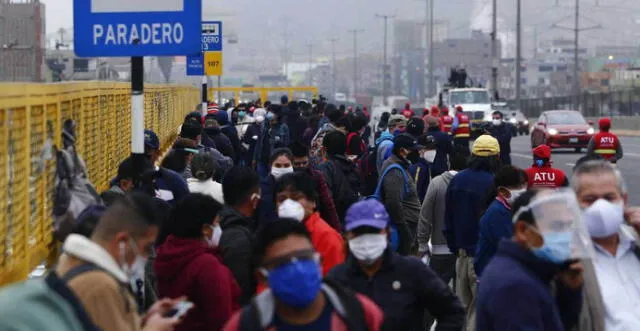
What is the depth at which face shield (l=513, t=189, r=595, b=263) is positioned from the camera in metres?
5.76

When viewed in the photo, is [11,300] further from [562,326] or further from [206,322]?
[206,322]

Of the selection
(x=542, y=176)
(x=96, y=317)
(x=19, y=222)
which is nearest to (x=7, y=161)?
(x=19, y=222)

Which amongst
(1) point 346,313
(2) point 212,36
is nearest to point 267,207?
(1) point 346,313

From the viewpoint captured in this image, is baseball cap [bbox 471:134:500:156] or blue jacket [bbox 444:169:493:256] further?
baseball cap [bbox 471:134:500:156]

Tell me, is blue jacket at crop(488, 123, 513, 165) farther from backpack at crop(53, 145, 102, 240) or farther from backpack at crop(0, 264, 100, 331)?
backpack at crop(0, 264, 100, 331)

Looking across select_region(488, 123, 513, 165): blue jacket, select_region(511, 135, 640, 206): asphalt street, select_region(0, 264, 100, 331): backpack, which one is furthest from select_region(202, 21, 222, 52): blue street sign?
select_region(0, 264, 100, 331): backpack

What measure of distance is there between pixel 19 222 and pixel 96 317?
10.0 ft

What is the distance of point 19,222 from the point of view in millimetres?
8156

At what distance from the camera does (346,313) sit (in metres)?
5.20

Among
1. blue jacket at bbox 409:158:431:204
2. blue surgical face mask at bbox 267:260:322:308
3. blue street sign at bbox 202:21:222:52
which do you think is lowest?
blue jacket at bbox 409:158:431:204

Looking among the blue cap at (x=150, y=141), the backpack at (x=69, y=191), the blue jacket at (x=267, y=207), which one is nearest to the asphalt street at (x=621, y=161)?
the blue cap at (x=150, y=141)

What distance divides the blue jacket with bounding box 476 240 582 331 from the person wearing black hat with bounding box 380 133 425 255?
6814mm

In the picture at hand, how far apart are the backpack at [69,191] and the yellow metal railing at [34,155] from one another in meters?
0.17

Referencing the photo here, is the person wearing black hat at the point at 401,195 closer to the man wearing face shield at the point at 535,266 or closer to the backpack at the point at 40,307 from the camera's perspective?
the man wearing face shield at the point at 535,266
